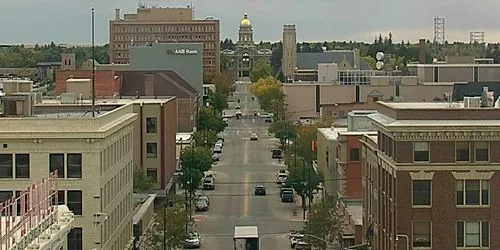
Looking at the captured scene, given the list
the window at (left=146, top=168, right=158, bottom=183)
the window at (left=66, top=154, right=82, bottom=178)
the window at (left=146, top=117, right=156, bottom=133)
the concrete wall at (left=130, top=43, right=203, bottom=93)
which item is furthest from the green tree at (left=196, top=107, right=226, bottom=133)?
the window at (left=66, top=154, right=82, bottom=178)

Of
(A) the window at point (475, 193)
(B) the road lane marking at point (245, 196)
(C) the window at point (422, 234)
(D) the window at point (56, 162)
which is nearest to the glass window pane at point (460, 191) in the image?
(A) the window at point (475, 193)

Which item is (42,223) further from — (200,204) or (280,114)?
(280,114)

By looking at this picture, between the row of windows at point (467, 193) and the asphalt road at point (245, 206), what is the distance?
2458cm

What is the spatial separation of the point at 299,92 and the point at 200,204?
264 feet

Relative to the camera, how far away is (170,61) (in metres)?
190

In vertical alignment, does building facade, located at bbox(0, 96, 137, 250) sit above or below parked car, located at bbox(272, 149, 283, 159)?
above

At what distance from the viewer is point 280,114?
182 m

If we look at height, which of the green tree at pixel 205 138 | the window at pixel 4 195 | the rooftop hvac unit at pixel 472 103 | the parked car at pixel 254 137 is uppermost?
the rooftop hvac unit at pixel 472 103

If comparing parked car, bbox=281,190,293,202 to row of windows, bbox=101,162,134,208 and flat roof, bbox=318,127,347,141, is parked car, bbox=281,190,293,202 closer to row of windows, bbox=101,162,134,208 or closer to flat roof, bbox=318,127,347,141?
flat roof, bbox=318,127,347,141

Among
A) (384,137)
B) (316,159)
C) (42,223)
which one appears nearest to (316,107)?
(316,159)

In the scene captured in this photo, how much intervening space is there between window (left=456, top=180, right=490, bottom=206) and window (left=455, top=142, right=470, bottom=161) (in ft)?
3.54

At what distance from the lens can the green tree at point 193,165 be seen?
10369 cm

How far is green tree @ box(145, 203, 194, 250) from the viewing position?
7249 centimetres

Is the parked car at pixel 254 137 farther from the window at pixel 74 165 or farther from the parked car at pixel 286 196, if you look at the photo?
the window at pixel 74 165
